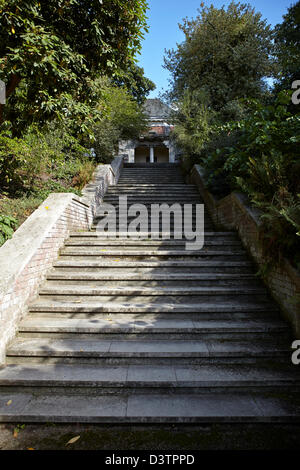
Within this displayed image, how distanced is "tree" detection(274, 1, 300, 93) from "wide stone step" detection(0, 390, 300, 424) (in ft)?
26.4

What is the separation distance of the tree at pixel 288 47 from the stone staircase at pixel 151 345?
238 inches

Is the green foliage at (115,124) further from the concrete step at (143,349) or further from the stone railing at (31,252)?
the concrete step at (143,349)

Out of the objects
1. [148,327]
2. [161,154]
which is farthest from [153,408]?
[161,154]

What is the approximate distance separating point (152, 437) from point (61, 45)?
5207 mm

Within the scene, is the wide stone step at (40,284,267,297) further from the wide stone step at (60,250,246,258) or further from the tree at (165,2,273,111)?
the tree at (165,2,273,111)

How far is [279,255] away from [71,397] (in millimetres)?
2708

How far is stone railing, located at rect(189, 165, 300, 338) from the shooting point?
274 cm

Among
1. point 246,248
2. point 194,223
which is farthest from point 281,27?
point 246,248

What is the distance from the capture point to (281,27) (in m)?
8.69

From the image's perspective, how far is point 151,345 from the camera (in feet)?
8.63

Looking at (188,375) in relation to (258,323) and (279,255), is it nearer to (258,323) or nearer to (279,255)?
(258,323)


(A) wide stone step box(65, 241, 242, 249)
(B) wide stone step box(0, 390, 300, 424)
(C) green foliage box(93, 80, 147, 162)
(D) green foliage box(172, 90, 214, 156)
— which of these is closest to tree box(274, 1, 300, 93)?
(D) green foliage box(172, 90, 214, 156)
